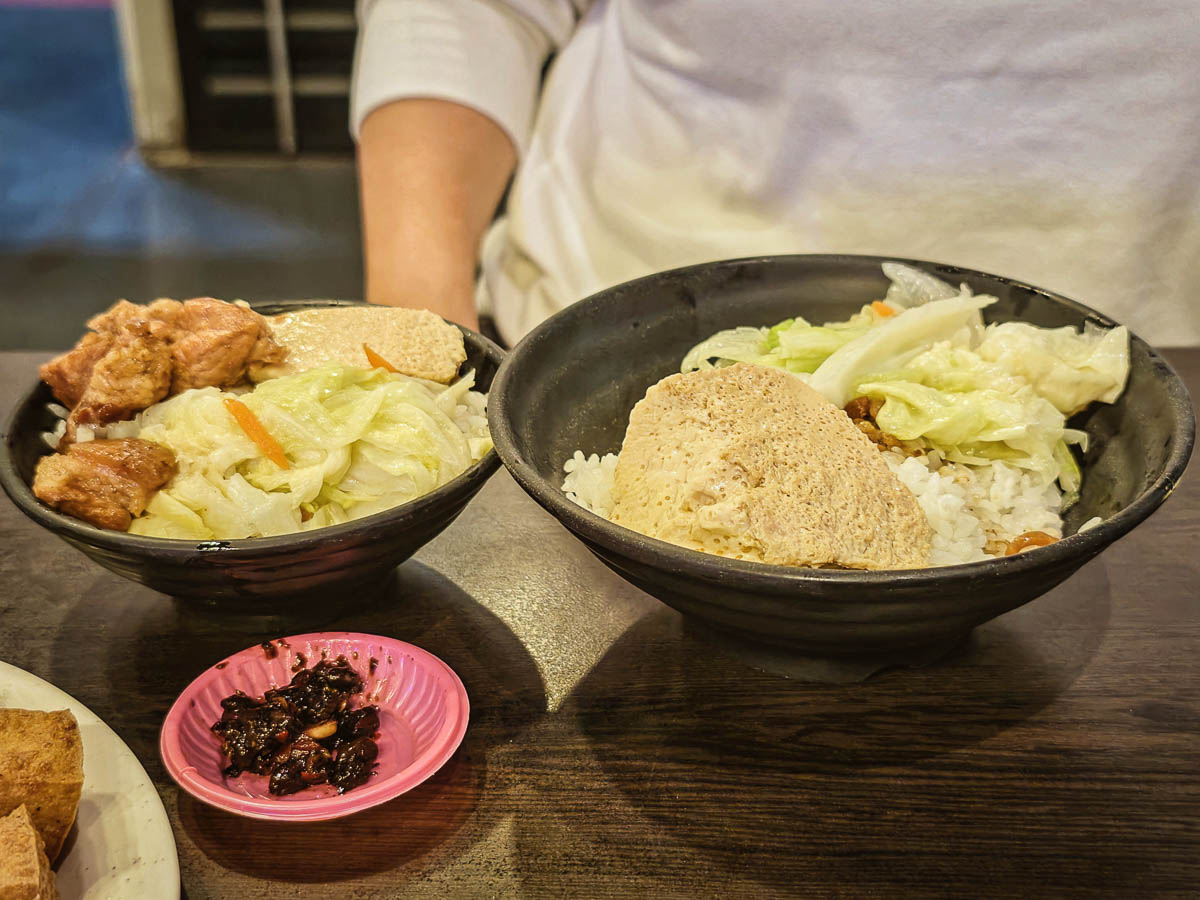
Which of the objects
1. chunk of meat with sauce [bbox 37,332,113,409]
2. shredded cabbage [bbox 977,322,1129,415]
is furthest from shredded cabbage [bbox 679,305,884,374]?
chunk of meat with sauce [bbox 37,332,113,409]

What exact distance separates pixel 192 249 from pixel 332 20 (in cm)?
176

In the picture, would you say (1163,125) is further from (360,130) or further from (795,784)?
(360,130)

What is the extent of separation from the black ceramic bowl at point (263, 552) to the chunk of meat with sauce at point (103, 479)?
2 cm

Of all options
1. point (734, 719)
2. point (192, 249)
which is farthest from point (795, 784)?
point (192, 249)

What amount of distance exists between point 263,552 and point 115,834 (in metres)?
0.30

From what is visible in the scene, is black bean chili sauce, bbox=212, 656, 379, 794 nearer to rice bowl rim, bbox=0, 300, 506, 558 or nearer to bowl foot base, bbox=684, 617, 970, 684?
rice bowl rim, bbox=0, 300, 506, 558

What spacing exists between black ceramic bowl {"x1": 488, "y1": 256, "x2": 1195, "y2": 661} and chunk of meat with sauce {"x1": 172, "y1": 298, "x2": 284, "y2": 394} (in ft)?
1.33

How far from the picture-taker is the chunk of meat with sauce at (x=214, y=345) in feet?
4.61

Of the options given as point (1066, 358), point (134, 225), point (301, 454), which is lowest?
point (134, 225)

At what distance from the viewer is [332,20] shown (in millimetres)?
6254

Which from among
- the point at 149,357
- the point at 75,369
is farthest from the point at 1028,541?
the point at 75,369

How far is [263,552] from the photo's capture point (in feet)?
3.58

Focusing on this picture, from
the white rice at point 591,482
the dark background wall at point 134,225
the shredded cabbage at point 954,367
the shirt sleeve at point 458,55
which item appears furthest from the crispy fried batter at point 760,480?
the dark background wall at point 134,225

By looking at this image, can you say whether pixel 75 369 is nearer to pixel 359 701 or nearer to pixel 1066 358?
pixel 359 701
